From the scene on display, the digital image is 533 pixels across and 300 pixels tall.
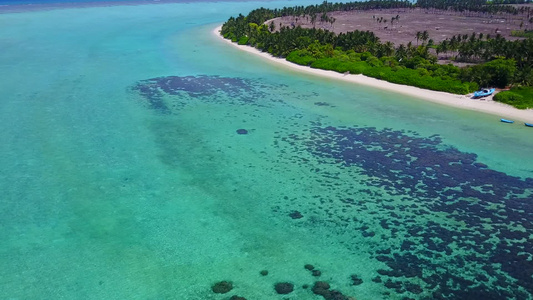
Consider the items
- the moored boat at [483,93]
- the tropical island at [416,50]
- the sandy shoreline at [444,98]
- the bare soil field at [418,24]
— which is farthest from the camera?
the bare soil field at [418,24]

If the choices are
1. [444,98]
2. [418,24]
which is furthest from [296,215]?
[418,24]

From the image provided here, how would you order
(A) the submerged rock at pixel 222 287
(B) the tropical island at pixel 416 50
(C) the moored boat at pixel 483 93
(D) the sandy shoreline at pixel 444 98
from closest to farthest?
(A) the submerged rock at pixel 222 287 < (D) the sandy shoreline at pixel 444 98 < (C) the moored boat at pixel 483 93 < (B) the tropical island at pixel 416 50

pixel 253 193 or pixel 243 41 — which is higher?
pixel 243 41

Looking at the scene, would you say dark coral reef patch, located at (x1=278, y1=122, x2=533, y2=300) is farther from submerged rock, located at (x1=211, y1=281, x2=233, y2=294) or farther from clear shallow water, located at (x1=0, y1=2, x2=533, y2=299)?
submerged rock, located at (x1=211, y1=281, x2=233, y2=294)

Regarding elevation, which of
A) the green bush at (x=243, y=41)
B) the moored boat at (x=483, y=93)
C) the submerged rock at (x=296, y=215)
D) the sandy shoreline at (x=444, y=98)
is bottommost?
the submerged rock at (x=296, y=215)

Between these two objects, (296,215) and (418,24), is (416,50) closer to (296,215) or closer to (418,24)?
(296,215)

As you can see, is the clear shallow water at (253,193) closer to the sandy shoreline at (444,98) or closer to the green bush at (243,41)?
the sandy shoreline at (444,98)

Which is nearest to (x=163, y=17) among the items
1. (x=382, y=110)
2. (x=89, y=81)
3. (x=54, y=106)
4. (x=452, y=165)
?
(x=89, y=81)

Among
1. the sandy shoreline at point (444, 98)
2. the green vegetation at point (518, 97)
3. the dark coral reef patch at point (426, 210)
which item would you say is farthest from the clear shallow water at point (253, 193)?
the green vegetation at point (518, 97)
